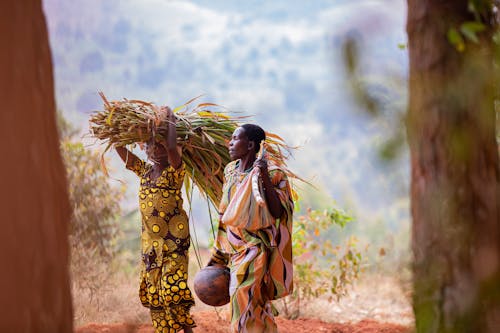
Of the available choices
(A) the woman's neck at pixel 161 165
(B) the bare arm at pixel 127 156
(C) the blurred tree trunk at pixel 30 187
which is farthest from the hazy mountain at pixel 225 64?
(C) the blurred tree trunk at pixel 30 187

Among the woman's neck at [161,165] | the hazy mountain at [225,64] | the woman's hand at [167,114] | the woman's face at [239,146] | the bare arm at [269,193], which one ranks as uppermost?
the hazy mountain at [225,64]

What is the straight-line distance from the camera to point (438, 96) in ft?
9.86

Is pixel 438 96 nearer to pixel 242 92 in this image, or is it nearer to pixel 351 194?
pixel 351 194

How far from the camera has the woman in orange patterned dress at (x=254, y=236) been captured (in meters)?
4.91

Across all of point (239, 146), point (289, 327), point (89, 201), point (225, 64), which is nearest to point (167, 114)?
point (239, 146)

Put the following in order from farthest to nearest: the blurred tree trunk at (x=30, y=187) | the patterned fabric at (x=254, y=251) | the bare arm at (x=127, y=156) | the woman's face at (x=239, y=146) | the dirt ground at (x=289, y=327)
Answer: the dirt ground at (x=289, y=327) < the bare arm at (x=127, y=156) < the woman's face at (x=239, y=146) < the patterned fabric at (x=254, y=251) < the blurred tree trunk at (x=30, y=187)

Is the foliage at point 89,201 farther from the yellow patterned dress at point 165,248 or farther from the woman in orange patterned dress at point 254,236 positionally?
the woman in orange patterned dress at point 254,236

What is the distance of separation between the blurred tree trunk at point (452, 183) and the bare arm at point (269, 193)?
6.50 feet

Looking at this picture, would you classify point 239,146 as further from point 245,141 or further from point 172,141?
point 172,141

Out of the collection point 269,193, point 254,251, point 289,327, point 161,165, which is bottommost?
point 289,327

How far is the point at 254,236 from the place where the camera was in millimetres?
5023

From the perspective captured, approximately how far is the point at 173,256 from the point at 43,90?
3.15 m

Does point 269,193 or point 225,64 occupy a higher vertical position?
point 225,64

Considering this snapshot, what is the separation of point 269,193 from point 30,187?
251 cm
